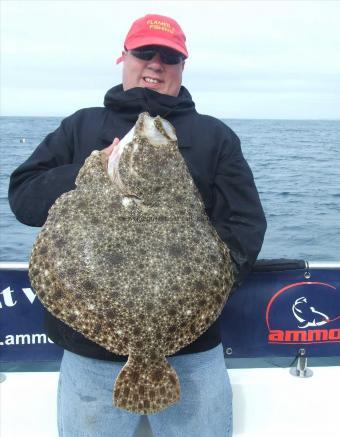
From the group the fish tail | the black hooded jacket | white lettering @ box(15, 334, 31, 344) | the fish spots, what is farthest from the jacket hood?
white lettering @ box(15, 334, 31, 344)

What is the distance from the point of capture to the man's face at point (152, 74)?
8.65 feet

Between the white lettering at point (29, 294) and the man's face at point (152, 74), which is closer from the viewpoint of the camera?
the man's face at point (152, 74)

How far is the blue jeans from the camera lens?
2.50 m

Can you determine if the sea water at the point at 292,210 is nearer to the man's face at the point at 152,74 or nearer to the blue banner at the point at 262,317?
the blue banner at the point at 262,317

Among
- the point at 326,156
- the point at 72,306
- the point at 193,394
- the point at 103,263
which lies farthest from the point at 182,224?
the point at 326,156

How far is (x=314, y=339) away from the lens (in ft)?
11.9

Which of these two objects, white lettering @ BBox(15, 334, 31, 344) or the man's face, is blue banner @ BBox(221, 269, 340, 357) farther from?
the man's face

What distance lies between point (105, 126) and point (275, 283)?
1.56 meters

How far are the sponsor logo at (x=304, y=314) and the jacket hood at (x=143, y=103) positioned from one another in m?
1.48

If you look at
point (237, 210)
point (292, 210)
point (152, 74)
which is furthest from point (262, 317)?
point (292, 210)

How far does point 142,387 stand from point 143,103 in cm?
129

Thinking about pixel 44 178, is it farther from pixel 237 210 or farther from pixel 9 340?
pixel 9 340

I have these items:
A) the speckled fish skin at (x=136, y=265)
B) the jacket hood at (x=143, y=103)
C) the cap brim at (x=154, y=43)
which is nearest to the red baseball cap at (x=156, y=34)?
the cap brim at (x=154, y=43)

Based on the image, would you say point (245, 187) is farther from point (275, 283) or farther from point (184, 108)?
point (275, 283)
